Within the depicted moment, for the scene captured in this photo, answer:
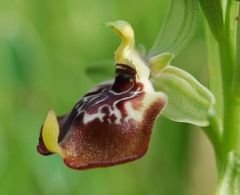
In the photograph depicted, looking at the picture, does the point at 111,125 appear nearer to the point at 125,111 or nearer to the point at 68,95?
the point at 125,111

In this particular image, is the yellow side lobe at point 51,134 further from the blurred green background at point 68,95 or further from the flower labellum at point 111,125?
the blurred green background at point 68,95

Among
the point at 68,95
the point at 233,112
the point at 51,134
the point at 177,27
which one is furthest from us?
the point at 68,95

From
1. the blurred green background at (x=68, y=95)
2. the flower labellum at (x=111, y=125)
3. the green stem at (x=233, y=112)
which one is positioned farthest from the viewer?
the blurred green background at (x=68, y=95)

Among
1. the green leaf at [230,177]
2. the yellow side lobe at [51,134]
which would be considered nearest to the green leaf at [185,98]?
the green leaf at [230,177]

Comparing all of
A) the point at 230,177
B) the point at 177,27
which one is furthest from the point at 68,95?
the point at 230,177

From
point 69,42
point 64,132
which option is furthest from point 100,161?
point 69,42

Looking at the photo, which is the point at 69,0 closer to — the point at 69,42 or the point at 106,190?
the point at 69,42
